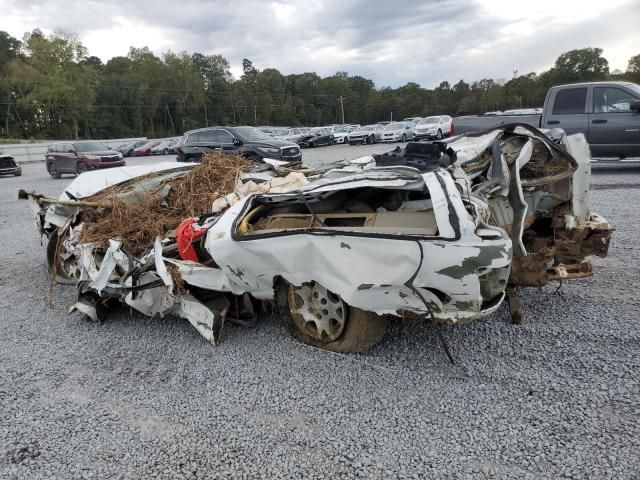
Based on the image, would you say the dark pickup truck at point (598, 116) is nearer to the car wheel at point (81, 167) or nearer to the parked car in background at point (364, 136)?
the car wheel at point (81, 167)

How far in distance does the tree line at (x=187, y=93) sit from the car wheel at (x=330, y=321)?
59.7m

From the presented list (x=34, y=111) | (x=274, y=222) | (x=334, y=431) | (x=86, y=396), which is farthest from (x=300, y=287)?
(x=34, y=111)

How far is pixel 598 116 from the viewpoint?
9.38 m

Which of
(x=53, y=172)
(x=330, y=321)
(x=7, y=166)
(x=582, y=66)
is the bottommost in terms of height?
(x=330, y=321)

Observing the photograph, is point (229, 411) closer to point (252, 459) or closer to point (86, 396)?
point (252, 459)

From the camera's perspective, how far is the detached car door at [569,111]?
9.48 m

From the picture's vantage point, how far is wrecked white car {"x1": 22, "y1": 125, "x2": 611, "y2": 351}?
257 cm

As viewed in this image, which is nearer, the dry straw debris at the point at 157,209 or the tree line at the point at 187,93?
the dry straw debris at the point at 157,209

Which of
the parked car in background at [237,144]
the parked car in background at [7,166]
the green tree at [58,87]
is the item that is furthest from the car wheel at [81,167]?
the green tree at [58,87]

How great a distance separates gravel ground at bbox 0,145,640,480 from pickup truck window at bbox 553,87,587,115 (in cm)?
681

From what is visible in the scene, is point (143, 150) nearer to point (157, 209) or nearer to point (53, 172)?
point (53, 172)

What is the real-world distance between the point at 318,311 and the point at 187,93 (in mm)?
85850

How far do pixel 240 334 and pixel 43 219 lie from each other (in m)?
3.60

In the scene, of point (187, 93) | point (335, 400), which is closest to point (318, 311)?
point (335, 400)
